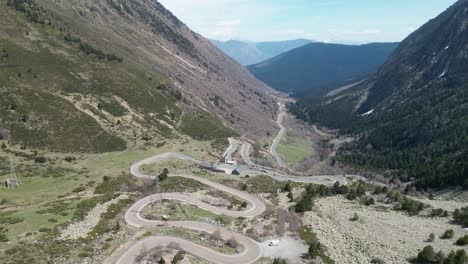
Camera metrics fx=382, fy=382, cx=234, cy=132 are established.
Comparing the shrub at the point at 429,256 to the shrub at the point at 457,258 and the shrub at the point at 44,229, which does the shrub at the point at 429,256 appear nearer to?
the shrub at the point at 457,258

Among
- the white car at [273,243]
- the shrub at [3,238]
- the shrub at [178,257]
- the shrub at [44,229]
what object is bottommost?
the white car at [273,243]

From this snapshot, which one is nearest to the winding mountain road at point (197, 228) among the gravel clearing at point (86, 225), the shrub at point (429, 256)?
the gravel clearing at point (86, 225)

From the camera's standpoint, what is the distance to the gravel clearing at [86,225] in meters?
60.1

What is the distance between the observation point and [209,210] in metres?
78.3

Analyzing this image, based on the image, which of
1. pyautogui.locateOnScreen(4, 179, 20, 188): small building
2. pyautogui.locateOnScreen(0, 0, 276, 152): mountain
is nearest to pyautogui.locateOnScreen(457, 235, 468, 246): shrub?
pyautogui.locateOnScreen(4, 179, 20, 188): small building

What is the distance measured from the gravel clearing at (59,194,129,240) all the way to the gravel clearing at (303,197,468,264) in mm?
40144

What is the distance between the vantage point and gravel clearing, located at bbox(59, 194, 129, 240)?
197 feet

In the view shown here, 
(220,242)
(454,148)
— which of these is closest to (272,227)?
(220,242)

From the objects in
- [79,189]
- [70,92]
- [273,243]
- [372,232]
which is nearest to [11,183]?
[79,189]

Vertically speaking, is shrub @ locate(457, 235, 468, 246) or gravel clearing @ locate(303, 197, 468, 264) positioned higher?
shrub @ locate(457, 235, 468, 246)

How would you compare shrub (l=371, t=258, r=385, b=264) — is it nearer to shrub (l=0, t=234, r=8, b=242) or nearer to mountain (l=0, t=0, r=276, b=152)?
shrub (l=0, t=234, r=8, b=242)

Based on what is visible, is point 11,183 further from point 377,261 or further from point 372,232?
point 372,232

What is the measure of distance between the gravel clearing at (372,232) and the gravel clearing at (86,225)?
40144 millimetres

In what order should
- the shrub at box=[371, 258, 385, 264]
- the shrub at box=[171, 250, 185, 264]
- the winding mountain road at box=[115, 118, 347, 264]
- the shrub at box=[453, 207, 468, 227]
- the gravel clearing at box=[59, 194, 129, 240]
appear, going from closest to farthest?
the shrub at box=[171, 250, 185, 264] < the winding mountain road at box=[115, 118, 347, 264] < the shrub at box=[371, 258, 385, 264] < the gravel clearing at box=[59, 194, 129, 240] < the shrub at box=[453, 207, 468, 227]
